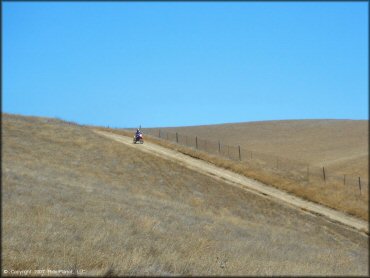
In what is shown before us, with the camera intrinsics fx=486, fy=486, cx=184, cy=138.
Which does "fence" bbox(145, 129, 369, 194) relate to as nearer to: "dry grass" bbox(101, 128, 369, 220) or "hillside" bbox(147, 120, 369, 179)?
"dry grass" bbox(101, 128, 369, 220)

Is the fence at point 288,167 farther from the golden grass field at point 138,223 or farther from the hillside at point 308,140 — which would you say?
the golden grass field at point 138,223

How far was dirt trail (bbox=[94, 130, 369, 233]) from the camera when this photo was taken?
34938 millimetres

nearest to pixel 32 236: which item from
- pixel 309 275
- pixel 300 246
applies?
pixel 309 275

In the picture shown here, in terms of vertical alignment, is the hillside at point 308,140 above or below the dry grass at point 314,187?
above

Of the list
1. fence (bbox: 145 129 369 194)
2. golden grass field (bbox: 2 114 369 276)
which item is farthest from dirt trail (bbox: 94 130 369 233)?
fence (bbox: 145 129 369 194)

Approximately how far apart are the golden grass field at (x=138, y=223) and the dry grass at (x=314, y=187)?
4981mm

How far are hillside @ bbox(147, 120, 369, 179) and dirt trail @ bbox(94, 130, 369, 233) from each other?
6292 millimetres

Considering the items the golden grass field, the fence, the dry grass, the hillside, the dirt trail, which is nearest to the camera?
the golden grass field

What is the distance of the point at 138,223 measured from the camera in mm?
17578

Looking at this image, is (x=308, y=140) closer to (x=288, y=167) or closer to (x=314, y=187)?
(x=288, y=167)

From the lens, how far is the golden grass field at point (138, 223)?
1053 cm

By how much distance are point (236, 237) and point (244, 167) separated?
90.4 feet

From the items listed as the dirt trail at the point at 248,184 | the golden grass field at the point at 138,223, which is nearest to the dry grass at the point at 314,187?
the dirt trail at the point at 248,184

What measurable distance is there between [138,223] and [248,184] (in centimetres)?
2478
